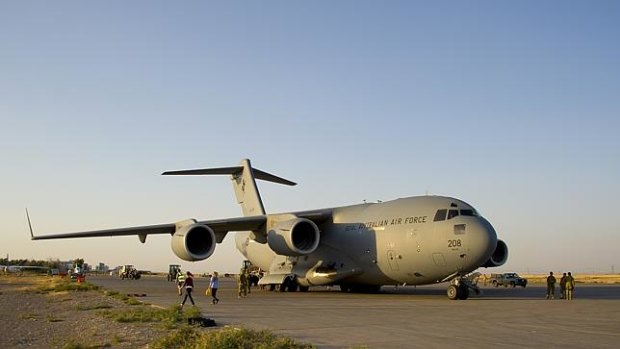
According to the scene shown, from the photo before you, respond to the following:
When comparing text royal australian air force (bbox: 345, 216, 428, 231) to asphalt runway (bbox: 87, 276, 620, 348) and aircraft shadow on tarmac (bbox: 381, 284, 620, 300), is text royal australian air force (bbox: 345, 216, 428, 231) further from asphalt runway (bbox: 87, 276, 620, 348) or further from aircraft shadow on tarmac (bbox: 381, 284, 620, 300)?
asphalt runway (bbox: 87, 276, 620, 348)

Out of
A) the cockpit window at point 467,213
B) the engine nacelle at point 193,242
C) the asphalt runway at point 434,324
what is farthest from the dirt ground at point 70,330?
the cockpit window at point 467,213

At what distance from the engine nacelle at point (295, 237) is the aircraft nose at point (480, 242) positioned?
6.41m

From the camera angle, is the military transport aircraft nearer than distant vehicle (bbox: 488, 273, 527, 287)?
Yes

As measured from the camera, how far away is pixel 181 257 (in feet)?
80.6

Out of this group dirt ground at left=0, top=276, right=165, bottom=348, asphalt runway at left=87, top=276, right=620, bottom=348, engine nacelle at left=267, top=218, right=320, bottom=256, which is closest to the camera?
asphalt runway at left=87, top=276, right=620, bottom=348

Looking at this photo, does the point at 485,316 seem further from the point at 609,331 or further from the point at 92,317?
the point at 92,317

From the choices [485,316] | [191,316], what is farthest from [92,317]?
[485,316]

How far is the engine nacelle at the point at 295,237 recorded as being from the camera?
2442cm

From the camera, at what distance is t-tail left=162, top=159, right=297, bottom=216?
105 ft

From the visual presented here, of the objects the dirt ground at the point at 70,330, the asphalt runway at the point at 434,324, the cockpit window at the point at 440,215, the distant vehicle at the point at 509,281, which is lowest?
the distant vehicle at the point at 509,281

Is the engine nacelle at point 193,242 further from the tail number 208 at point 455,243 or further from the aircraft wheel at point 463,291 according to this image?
the aircraft wheel at point 463,291

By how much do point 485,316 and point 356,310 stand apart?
11.1 ft

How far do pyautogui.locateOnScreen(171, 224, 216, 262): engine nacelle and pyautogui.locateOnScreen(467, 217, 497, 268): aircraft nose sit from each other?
32.1 ft

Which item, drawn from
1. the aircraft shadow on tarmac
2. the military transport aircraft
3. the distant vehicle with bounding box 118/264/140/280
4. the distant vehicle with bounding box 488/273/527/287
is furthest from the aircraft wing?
the distant vehicle with bounding box 118/264/140/280
